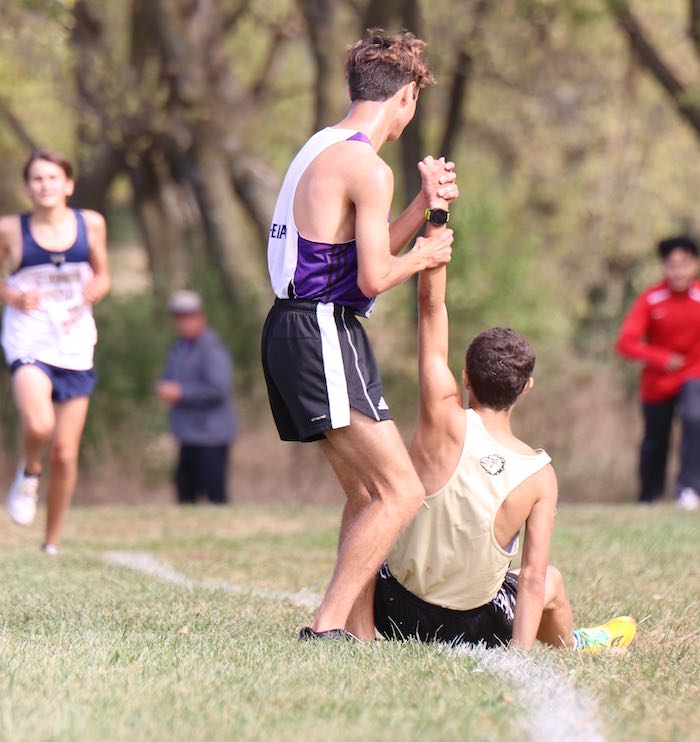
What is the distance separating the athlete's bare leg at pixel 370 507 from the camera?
5.27m

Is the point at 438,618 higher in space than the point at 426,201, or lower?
lower

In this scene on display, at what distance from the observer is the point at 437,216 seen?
17.7 feet

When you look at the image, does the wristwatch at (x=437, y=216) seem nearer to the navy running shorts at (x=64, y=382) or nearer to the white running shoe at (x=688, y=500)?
the navy running shorts at (x=64, y=382)

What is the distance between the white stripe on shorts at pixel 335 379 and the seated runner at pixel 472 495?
0.29 meters

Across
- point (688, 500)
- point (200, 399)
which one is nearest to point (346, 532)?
point (688, 500)

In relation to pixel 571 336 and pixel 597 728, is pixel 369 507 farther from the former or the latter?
pixel 571 336

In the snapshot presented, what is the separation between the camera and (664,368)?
12.4 meters

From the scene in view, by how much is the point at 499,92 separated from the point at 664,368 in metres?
13.2

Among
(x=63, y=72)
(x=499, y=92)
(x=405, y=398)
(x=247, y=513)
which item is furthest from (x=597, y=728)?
(x=499, y=92)

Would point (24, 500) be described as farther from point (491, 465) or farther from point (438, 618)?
point (491, 465)

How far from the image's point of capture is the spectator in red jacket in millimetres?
12352

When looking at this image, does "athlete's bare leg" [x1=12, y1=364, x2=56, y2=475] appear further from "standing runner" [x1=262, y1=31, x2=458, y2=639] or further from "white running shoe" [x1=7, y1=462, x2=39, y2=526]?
"standing runner" [x1=262, y1=31, x2=458, y2=639]

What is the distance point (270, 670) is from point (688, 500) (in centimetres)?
817

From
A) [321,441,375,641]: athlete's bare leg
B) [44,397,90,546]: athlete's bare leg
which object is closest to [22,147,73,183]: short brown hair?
[44,397,90,546]: athlete's bare leg
